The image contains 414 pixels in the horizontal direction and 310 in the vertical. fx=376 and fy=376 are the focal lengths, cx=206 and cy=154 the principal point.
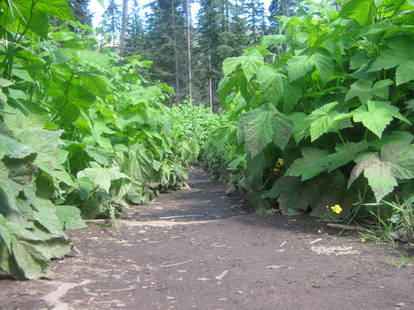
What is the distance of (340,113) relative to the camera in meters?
2.48

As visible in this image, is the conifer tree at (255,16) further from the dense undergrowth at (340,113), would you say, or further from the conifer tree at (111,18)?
the dense undergrowth at (340,113)

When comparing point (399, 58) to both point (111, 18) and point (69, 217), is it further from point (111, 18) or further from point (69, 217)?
point (111, 18)

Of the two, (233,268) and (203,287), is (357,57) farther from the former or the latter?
(203,287)

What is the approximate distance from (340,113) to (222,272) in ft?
4.48

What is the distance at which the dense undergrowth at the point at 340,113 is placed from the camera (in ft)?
7.29

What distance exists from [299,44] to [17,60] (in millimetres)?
2181

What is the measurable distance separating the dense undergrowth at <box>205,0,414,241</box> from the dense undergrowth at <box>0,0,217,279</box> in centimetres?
109

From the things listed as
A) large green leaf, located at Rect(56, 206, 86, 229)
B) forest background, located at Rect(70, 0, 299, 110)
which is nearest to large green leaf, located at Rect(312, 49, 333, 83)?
large green leaf, located at Rect(56, 206, 86, 229)

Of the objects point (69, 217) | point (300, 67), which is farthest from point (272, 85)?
point (69, 217)

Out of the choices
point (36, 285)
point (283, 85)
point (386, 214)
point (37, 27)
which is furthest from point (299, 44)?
point (36, 285)

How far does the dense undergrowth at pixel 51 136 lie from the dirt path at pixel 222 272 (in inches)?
6.9

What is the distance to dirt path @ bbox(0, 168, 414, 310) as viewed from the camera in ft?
4.53

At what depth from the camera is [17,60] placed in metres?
2.05

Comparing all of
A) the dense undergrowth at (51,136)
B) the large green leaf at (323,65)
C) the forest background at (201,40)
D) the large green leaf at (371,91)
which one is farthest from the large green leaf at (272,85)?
the forest background at (201,40)
